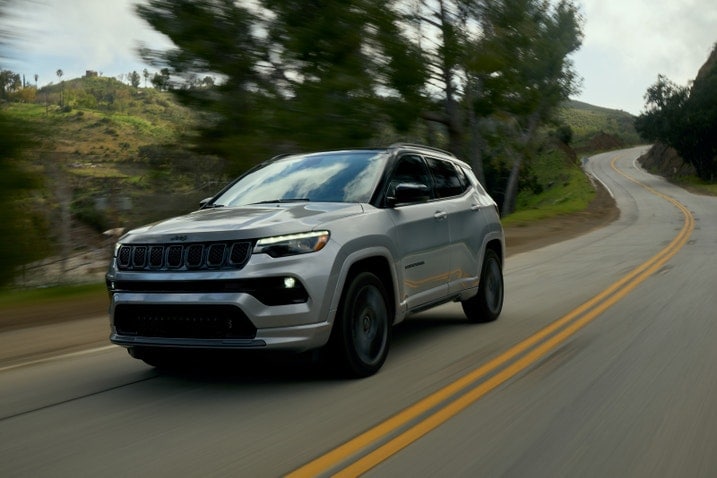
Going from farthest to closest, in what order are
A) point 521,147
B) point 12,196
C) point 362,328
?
point 521,147
point 12,196
point 362,328

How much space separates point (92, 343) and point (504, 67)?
18.1m

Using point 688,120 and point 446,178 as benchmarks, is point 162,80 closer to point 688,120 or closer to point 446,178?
point 446,178

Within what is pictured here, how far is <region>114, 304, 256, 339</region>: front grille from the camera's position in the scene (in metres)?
5.62

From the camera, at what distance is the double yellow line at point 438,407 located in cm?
432


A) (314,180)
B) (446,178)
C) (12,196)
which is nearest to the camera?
(314,180)

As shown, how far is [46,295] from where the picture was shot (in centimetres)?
1318

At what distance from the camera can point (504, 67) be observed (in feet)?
79.1

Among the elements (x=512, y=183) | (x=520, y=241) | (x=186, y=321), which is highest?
(x=186, y=321)

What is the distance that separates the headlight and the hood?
0.04 m

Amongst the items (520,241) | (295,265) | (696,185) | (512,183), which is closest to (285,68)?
(520,241)

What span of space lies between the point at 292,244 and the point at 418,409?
4.64ft

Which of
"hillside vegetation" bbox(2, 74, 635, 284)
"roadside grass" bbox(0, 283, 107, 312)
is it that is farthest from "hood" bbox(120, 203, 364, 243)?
"hillside vegetation" bbox(2, 74, 635, 284)

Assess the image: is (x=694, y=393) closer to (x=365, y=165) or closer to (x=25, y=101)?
(x=365, y=165)

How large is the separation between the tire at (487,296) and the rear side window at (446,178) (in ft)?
2.93
